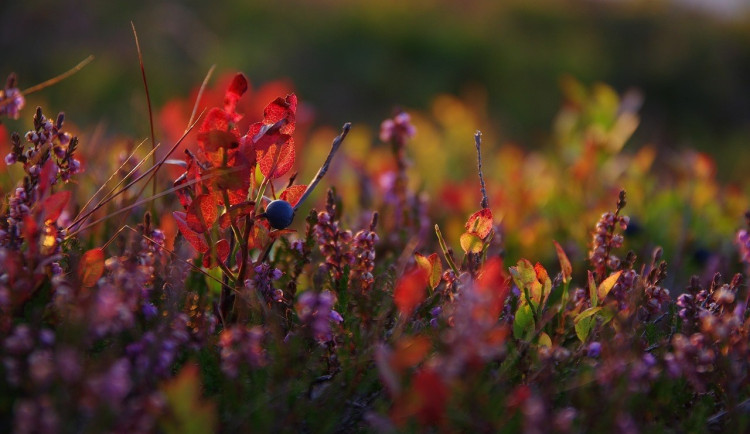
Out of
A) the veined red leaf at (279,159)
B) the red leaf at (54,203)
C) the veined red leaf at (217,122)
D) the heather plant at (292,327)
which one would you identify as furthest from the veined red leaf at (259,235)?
the red leaf at (54,203)

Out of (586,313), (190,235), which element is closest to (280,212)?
(190,235)

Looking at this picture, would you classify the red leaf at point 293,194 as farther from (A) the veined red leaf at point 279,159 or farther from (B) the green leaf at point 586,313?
(B) the green leaf at point 586,313

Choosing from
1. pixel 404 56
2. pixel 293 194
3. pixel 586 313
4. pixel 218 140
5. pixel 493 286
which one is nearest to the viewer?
pixel 493 286

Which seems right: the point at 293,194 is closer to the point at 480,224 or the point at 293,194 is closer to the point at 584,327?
the point at 480,224

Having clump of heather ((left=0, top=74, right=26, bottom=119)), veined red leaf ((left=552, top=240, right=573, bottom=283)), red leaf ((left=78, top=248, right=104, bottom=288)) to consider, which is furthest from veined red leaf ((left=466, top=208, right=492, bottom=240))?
clump of heather ((left=0, top=74, right=26, bottom=119))

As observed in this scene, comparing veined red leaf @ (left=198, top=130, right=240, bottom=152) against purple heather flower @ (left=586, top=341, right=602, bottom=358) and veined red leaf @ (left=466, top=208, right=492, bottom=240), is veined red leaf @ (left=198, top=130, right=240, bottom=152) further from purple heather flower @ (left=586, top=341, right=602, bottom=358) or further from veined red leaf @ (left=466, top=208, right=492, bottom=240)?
purple heather flower @ (left=586, top=341, right=602, bottom=358)

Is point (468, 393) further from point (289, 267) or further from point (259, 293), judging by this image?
point (289, 267)

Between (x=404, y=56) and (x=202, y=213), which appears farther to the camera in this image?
(x=404, y=56)
